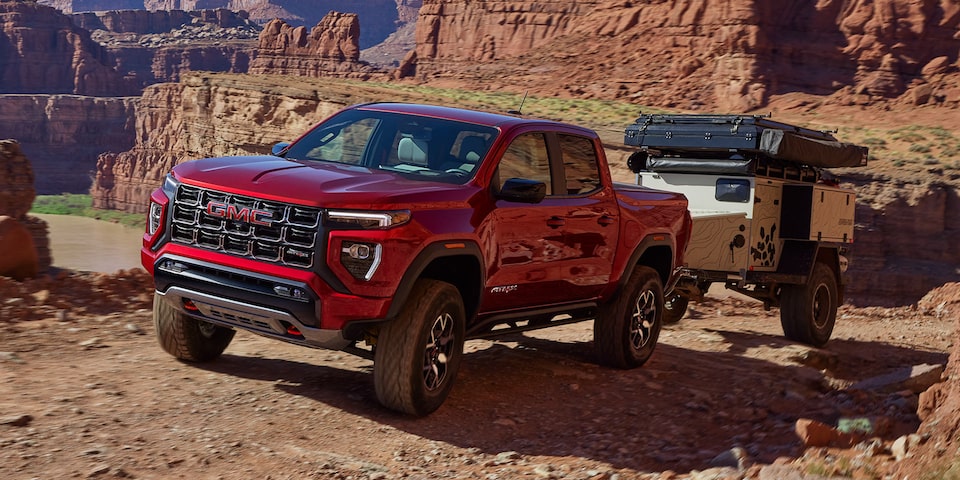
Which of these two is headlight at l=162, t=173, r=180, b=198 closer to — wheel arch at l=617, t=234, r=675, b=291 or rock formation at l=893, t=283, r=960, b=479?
wheel arch at l=617, t=234, r=675, b=291

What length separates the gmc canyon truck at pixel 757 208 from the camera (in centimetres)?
1177

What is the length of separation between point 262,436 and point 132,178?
394 feet

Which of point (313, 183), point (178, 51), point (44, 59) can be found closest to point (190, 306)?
point (313, 183)

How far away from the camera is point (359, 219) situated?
621 centimetres

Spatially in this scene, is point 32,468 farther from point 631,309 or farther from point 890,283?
point 890,283

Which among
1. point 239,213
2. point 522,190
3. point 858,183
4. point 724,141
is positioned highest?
point 724,141

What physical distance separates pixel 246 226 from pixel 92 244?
3666 inches

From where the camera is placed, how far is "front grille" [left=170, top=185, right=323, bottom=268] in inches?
246

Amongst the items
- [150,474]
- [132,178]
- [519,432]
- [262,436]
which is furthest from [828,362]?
[132,178]

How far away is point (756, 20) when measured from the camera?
6606 centimetres

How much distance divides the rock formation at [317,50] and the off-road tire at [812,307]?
88.0 m

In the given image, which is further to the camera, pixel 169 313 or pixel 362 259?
pixel 169 313

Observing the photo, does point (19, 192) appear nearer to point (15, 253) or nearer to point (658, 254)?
point (15, 253)

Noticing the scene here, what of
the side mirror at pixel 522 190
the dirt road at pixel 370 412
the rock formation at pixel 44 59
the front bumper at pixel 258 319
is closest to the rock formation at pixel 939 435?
the dirt road at pixel 370 412
